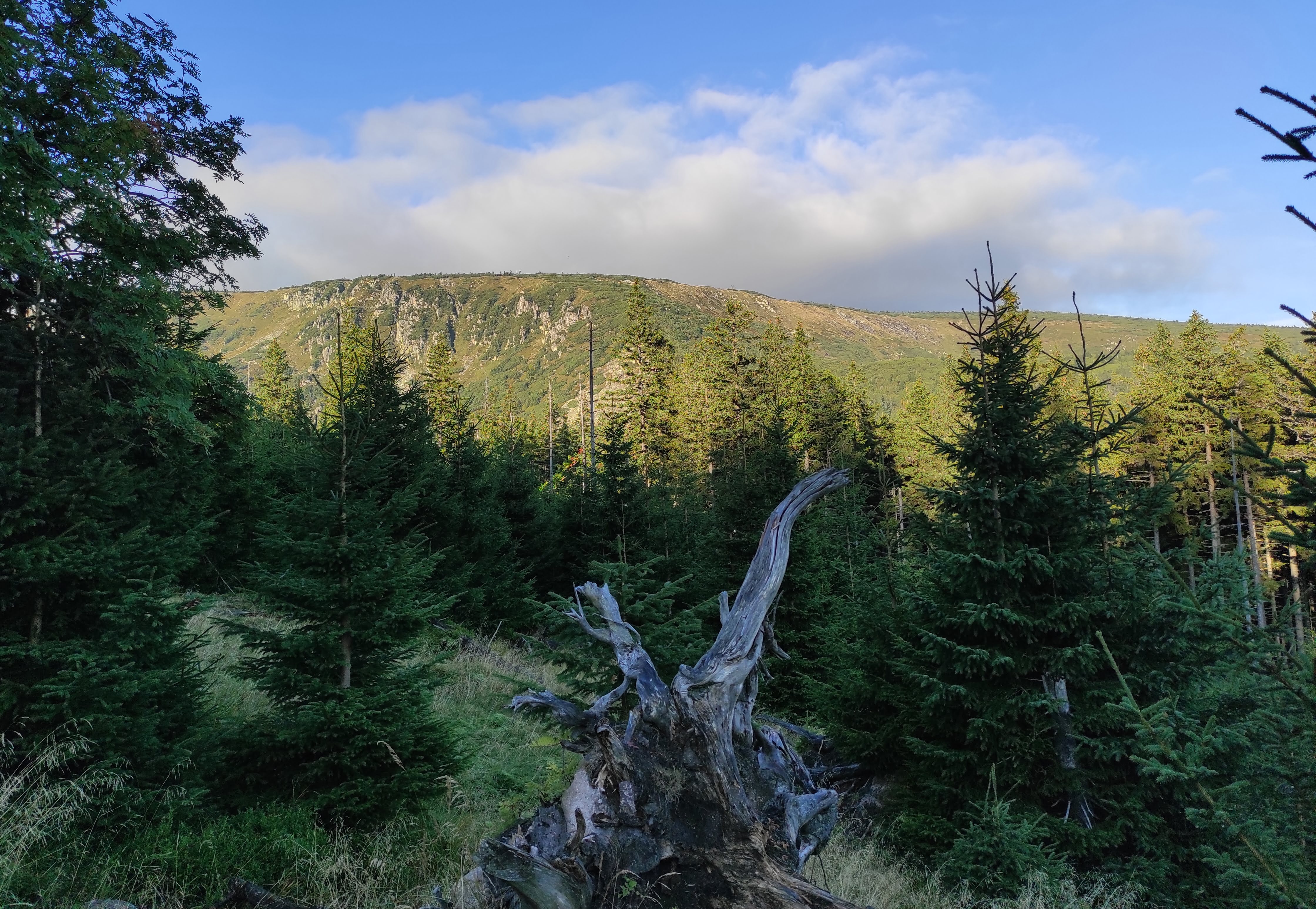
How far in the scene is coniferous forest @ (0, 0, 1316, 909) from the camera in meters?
3.92

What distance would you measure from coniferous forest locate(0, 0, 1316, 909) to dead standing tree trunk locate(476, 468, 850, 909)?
0.03 meters

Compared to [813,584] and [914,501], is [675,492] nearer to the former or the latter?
[813,584]

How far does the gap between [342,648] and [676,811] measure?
10.5ft

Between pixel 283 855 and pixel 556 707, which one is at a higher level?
pixel 556 707

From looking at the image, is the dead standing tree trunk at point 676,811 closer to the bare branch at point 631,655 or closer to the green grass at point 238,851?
the bare branch at point 631,655

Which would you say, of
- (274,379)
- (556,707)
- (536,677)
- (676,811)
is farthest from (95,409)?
(274,379)

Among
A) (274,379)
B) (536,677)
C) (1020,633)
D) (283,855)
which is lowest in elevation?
(536,677)

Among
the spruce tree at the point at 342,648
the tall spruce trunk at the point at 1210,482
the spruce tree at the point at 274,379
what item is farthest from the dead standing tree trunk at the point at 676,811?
the spruce tree at the point at 274,379

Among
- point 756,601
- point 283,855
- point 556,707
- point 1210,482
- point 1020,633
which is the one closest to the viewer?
point 556,707

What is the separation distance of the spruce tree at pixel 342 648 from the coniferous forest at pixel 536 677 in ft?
0.12

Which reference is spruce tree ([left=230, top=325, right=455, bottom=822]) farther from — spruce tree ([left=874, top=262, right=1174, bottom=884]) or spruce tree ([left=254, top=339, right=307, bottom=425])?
spruce tree ([left=254, top=339, right=307, bottom=425])

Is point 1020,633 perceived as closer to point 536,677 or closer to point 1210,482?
point 536,677

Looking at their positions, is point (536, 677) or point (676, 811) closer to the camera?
point (676, 811)

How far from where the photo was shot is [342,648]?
537 centimetres
